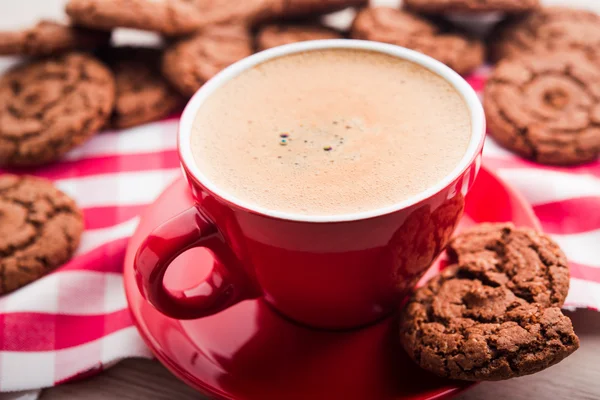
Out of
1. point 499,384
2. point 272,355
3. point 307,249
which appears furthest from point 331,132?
point 499,384

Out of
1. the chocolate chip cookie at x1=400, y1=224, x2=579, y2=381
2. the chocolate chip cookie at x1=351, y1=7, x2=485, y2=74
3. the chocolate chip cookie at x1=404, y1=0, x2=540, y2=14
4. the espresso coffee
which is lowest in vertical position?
the chocolate chip cookie at x1=400, y1=224, x2=579, y2=381

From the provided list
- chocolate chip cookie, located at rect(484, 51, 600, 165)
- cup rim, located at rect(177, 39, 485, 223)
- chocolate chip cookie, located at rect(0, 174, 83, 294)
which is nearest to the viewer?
cup rim, located at rect(177, 39, 485, 223)

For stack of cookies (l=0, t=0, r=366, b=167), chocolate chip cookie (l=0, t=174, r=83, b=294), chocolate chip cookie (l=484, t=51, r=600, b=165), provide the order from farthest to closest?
stack of cookies (l=0, t=0, r=366, b=167) → chocolate chip cookie (l=484, t=51, r=600, b=165) → chocolate chip cookie (l=0, t=174, r=83, b=294)

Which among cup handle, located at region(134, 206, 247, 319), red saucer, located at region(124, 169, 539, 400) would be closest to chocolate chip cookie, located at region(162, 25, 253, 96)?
red saucer, located at region(124, 169, 539, 400)

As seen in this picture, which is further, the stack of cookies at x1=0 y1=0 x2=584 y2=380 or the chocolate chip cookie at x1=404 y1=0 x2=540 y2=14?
the chocolate chip cookie at x1=404 y1=0 x2=540 y2=14

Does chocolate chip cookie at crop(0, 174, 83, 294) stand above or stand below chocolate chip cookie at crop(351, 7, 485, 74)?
below

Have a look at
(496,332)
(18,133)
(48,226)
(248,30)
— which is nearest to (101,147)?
(18,133)

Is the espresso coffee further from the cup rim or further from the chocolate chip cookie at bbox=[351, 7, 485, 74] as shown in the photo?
the chocolate chip cookie at bbox=[351, 7, 485, 74]
